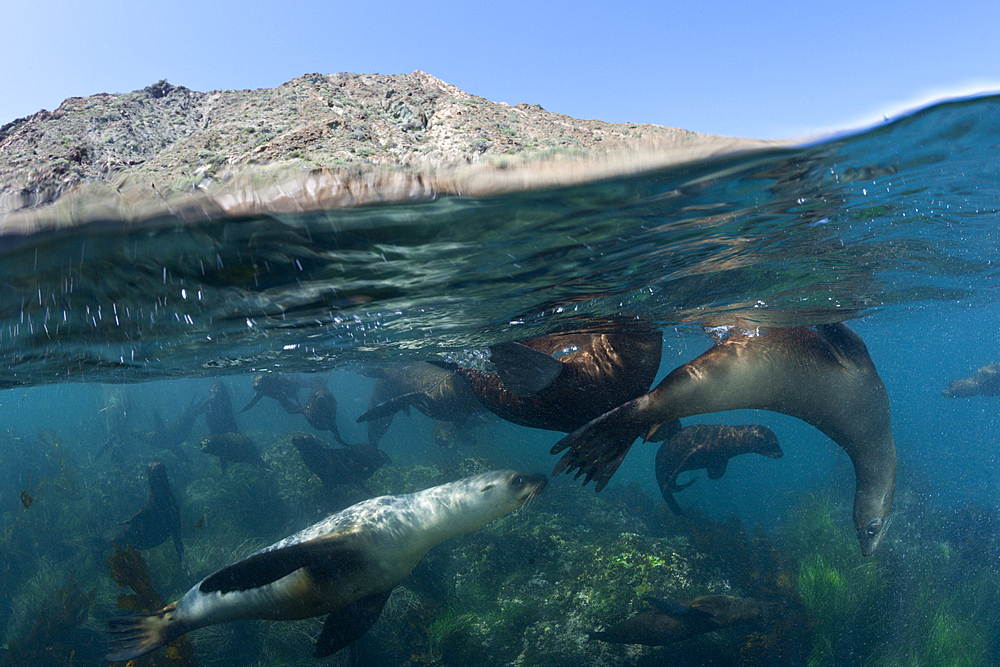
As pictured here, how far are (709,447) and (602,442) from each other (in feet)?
25.8

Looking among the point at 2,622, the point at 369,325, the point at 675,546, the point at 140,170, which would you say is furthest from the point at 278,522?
the point at 140,170

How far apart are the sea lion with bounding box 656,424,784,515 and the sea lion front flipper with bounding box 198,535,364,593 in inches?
301

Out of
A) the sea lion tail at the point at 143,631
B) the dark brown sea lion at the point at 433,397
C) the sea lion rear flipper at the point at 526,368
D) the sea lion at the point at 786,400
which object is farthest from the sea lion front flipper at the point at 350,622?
the dark brown sea lion at the point at 433,397

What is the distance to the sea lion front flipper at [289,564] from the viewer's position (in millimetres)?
4703

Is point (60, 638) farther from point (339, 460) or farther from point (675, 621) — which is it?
point (675, 621)

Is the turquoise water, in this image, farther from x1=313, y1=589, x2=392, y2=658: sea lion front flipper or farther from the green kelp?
x1=313, y1=589, x2=392, y2=658: sea lion front flipper

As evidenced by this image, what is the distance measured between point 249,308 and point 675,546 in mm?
9544

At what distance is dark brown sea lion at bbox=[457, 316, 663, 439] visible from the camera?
468 centimetres

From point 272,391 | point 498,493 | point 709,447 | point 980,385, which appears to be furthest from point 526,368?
point 980,385

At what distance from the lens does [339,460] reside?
12.4m

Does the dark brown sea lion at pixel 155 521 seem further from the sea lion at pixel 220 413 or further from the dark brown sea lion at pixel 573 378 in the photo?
the dark brown sea lion at pixel 573 378

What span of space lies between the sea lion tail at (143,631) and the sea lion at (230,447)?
955cm

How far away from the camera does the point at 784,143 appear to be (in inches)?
134

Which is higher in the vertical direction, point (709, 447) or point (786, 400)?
point (786, 400)
